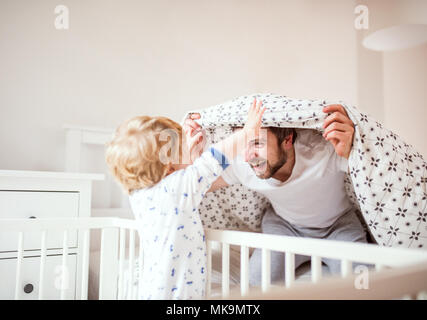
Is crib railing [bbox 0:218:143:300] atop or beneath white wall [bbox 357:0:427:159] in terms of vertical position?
beneath

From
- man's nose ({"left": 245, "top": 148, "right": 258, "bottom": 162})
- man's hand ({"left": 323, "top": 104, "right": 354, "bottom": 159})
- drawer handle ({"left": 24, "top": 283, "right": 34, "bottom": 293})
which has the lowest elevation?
drawer handle ({"left": 24, "top": 283, "right": 34, "bottom": 293})

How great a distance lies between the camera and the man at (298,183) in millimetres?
968

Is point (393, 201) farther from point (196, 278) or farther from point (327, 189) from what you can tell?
point (196, 278)

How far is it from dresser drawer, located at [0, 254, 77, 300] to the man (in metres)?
0.53

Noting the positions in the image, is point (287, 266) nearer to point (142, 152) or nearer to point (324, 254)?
point (324, 254)

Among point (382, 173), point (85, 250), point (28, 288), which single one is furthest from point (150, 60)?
point (382, 173)

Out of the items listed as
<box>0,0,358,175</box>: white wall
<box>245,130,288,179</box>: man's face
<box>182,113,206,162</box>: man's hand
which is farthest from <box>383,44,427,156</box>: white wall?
<box>182,113,206,162</box>: man's hand

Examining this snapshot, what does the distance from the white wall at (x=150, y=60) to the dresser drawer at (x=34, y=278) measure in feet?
1.52

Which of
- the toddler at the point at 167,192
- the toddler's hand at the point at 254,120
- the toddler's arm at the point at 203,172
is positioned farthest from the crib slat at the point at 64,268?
the toddler's hand at the point at 254,120

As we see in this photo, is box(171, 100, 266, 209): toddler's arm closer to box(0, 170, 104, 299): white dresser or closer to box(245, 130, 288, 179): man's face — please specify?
box(245, 130, 288, 179): man's face

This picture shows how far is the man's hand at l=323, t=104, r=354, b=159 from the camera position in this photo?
2.59ft

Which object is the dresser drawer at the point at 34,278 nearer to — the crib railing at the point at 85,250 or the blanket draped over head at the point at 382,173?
the crib railing at the point at 85,250

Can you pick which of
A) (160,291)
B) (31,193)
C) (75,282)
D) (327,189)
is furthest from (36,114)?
(327,189)

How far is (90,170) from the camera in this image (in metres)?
1.53
